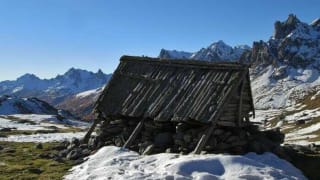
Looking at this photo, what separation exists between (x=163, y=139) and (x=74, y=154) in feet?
22.3

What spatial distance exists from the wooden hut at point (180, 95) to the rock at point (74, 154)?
358 centimetres

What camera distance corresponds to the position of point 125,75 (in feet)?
132

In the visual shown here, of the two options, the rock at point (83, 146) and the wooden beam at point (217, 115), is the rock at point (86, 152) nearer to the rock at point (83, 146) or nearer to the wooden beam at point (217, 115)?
the rock at point (83, 146)

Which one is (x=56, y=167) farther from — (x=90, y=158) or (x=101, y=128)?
(x=101, y=128)

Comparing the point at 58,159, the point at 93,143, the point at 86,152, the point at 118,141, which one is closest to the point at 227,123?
the point at 118,141

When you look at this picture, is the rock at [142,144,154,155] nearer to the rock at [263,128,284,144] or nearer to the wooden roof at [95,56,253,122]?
the wooden roof at [95,56,253,122]

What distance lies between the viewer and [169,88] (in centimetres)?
3588

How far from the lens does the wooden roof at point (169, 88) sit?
3275cm

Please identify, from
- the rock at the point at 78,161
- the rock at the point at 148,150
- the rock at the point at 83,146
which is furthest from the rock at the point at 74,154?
the rock at the point at 148,150

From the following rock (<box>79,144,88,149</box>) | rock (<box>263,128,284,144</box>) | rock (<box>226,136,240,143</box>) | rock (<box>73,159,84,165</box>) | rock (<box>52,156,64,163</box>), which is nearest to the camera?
rock (<box>226,136,240,143</box>)

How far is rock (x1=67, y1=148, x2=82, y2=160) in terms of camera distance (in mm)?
34438

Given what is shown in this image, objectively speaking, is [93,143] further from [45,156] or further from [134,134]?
[134,134]

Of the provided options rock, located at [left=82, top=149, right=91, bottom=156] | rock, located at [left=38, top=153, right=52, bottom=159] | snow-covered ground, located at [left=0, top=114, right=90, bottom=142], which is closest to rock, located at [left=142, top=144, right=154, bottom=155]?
rock, located at [left=82, top=149, right=91, bottom=156]

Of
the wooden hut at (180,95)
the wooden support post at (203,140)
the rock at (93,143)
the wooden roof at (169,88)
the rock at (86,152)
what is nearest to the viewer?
the wooden support post at (203,140)
